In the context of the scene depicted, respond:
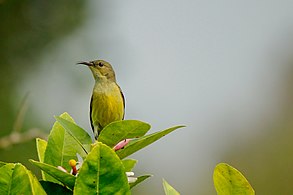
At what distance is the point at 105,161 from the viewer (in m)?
1.16

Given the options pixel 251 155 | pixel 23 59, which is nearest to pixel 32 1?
pixel 23 59

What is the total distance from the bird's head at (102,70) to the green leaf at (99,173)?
2.81m

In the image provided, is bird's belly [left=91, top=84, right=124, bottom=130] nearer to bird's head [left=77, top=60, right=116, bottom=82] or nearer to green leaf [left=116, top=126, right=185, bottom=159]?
bird's head [left=77, top=60, right=116, bottom=82]

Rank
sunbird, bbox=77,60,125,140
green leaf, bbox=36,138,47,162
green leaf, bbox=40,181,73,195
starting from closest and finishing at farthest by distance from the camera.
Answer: green leaf, bbox=40,181,73,195 < green leaf, bbox=36,138,47,162 < sunbird, bbox=77,60,125,140

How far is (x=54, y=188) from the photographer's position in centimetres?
126

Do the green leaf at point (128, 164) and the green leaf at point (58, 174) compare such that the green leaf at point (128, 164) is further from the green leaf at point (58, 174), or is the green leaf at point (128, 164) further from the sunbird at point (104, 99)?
the sunbird at point (104, 99)

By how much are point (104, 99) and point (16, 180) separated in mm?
2352

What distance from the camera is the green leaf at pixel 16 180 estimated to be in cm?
119

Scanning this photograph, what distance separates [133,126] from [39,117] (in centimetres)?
818

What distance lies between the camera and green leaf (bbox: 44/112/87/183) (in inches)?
56.7

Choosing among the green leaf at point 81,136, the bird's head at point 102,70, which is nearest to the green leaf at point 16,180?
the green leaf at point 81,136

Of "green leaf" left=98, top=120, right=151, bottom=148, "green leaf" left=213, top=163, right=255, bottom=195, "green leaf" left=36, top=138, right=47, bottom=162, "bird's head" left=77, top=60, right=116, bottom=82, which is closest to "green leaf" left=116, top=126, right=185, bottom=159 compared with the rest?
"green leaf" left=98, top=120, right=151, bottom=148

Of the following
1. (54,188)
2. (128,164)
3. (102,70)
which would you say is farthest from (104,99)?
(54,188)

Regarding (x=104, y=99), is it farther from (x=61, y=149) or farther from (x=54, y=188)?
(x=54, y=188)
